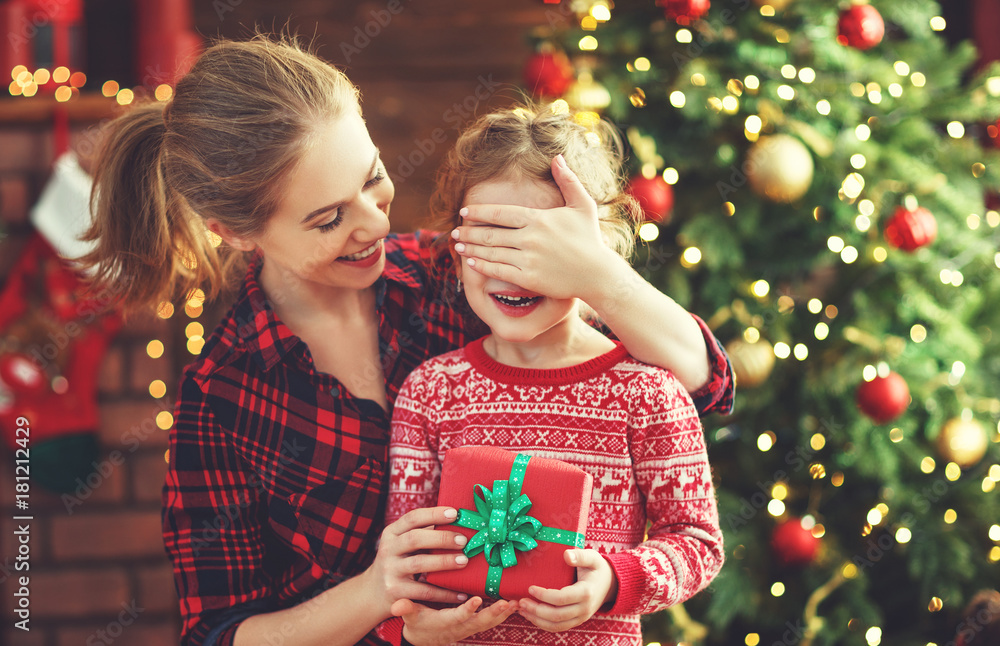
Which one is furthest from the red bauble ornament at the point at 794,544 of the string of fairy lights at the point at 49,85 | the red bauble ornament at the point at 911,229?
the string of fairy lights at the point at 49,85

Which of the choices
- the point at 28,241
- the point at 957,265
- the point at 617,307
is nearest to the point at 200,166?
the point at 617,307

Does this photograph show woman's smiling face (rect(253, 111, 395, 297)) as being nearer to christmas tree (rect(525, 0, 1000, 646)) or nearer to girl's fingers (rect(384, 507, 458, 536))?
girl's fingers (rect(384, 507, 458, 536))

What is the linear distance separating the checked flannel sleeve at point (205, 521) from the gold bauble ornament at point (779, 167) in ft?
4.30

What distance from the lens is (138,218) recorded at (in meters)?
1.20

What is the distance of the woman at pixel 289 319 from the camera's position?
1007 millimetres

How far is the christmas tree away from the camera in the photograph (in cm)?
183

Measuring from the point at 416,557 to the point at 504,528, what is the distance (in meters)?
0.12

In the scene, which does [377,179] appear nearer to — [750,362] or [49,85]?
[750,362]

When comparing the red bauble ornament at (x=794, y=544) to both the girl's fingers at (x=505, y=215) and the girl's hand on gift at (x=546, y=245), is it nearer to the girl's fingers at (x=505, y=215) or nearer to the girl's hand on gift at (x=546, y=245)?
the girl's hand on gift at (x=546, y=245)

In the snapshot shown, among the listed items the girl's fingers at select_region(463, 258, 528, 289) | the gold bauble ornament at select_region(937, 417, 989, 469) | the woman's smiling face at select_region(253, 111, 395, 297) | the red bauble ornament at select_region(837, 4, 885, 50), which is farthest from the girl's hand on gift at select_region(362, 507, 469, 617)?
the red bauble ornament at select_region(837, 4, 885, 50)

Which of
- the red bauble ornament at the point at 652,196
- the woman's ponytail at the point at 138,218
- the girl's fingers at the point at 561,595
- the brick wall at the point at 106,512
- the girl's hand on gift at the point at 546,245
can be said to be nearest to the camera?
the girl's fingers at the point at 561,595

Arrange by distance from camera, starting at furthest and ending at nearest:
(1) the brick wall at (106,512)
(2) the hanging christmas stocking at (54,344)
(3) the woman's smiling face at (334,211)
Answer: (1) the brick wall at (106,512) → (2) the hanging christmas stocking at (54,344) → (3) the woman's smiling face at (334,211)

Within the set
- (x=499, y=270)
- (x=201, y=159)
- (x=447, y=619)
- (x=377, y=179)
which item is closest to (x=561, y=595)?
(x=447, y=619)

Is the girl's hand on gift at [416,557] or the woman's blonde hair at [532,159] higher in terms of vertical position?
the woman's blonde hair at [532,159]
